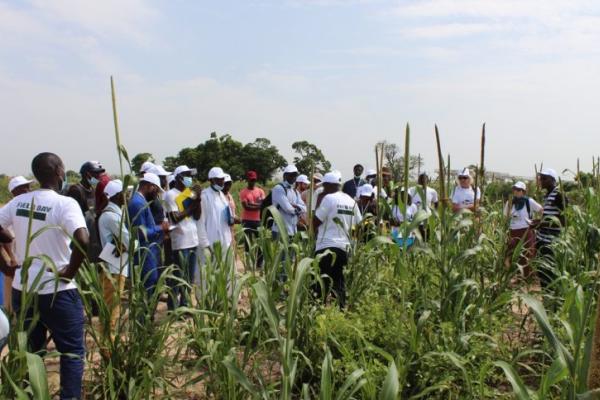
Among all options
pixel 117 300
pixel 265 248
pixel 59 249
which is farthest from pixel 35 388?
pixel 265 248

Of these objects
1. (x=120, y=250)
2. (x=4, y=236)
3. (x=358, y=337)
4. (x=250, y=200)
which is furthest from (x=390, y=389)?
(x=250, y=200)

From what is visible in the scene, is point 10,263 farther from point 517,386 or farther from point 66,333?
point 517,386

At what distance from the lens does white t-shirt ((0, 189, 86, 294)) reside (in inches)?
113

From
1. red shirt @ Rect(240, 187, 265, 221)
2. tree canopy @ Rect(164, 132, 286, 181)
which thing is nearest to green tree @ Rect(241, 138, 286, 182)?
tree canopy @ Rect(164, 132, 286, 181)

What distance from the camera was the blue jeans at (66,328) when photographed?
2.82m

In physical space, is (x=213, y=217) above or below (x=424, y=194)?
below

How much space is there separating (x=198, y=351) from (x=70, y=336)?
0.82m

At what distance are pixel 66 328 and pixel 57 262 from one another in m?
0.36

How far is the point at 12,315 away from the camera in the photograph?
2252 millimetres

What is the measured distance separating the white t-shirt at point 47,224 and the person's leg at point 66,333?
0.06 m

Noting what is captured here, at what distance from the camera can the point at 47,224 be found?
288 centimetres

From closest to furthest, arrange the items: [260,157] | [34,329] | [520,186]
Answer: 1. [34,329]
2. [520,186]
3. [260,157]

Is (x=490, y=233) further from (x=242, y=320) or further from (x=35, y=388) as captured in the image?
(x=35, y=388)

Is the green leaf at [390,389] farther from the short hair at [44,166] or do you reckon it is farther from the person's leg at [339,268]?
the person's leg at [339,268]
